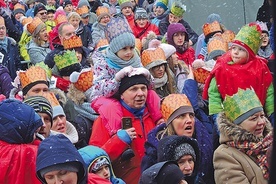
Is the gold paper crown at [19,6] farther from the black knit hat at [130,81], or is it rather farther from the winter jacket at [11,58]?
the black knit hat at [130,81]

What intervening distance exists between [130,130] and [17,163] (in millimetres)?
1521

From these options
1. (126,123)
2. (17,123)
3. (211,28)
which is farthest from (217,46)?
(17,123)

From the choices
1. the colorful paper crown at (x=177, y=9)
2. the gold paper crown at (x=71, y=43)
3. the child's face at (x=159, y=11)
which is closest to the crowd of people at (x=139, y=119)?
the gold paper crown at (x=71, y=43)

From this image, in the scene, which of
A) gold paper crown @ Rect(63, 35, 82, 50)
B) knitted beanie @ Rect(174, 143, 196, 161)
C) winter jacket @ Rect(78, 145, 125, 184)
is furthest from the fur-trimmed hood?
gold paper crown @ Rect(63, 35, 82, 50)

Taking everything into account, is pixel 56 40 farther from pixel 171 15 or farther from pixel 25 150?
pixel 25 150

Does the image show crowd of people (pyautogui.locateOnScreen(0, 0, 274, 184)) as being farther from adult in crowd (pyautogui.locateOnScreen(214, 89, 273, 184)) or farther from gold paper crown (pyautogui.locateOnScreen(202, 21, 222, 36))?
gold paper crown (pyautogui.locateOnScreen(202, 21, 222, 36))

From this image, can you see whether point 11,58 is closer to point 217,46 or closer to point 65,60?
point 65,60

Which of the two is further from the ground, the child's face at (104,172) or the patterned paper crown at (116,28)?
the patterned paper crown at (116,28)

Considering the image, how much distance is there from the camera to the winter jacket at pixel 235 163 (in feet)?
15.0

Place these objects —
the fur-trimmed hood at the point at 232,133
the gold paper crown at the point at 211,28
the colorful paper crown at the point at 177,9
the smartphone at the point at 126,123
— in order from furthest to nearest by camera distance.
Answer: the colorful paper crown at the point at 177,9 → the gold paper crown at the point at 211,28 → the smartphone at the point at 126,123 → the fur-trimmed hood at the point at 232,133

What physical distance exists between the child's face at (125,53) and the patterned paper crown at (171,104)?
838mm

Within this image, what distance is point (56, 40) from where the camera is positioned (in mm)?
10242

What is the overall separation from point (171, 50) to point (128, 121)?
8.07 ft

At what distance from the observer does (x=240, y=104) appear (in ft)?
16.4
